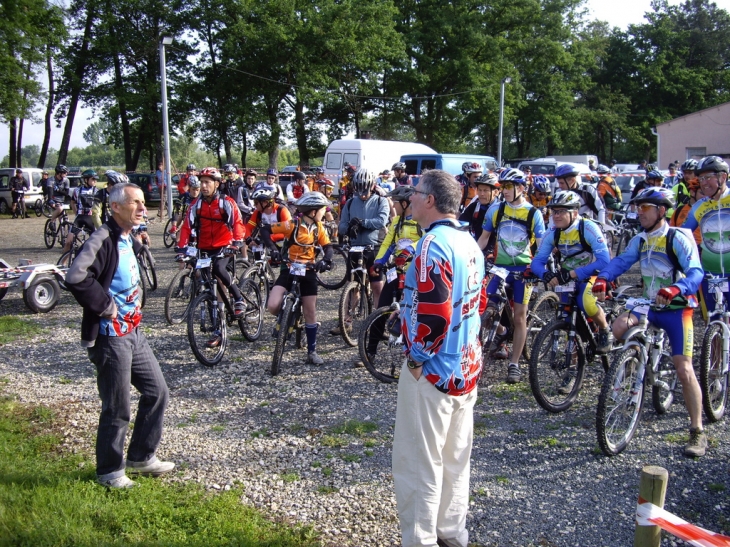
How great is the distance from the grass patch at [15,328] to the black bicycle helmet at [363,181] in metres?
4.72

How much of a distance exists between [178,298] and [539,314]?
16.8 feet

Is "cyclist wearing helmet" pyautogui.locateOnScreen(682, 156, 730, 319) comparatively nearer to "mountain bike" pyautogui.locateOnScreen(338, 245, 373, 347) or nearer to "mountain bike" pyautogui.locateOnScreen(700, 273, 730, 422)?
"mountain bike" pyautogui.locateOnScreen(700, 273, 730, 422)

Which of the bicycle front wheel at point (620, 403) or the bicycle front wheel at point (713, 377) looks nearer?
the bicycle front wheel at point (620, 403)

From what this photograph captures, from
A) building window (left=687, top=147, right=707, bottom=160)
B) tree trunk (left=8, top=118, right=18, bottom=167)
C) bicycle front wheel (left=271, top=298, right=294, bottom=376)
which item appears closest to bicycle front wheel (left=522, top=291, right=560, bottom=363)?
bicycle front wheel (left=271, top=298, right=294, bottom=376)

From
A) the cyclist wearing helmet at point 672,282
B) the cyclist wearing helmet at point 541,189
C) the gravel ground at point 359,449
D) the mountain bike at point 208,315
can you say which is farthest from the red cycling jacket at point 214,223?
the cyclist wearing helmet at point 672,282

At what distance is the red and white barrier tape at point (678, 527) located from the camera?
88.0 inches

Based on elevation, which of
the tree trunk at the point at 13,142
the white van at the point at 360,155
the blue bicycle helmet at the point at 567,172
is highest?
the tree trunk at the point at 13,142

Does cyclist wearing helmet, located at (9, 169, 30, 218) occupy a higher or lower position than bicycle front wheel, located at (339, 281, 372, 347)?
higher

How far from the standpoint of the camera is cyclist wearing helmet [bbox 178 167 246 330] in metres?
7.34

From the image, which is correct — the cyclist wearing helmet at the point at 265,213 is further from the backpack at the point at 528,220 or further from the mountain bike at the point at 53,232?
the mountain bike at the point at 53,232

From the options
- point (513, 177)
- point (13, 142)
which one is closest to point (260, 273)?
point (513, 177)

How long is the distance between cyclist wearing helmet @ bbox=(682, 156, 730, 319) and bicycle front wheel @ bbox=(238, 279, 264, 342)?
5.03 metres

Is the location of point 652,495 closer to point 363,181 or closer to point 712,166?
point 712,166

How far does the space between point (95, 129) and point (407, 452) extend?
17315 centimetres
